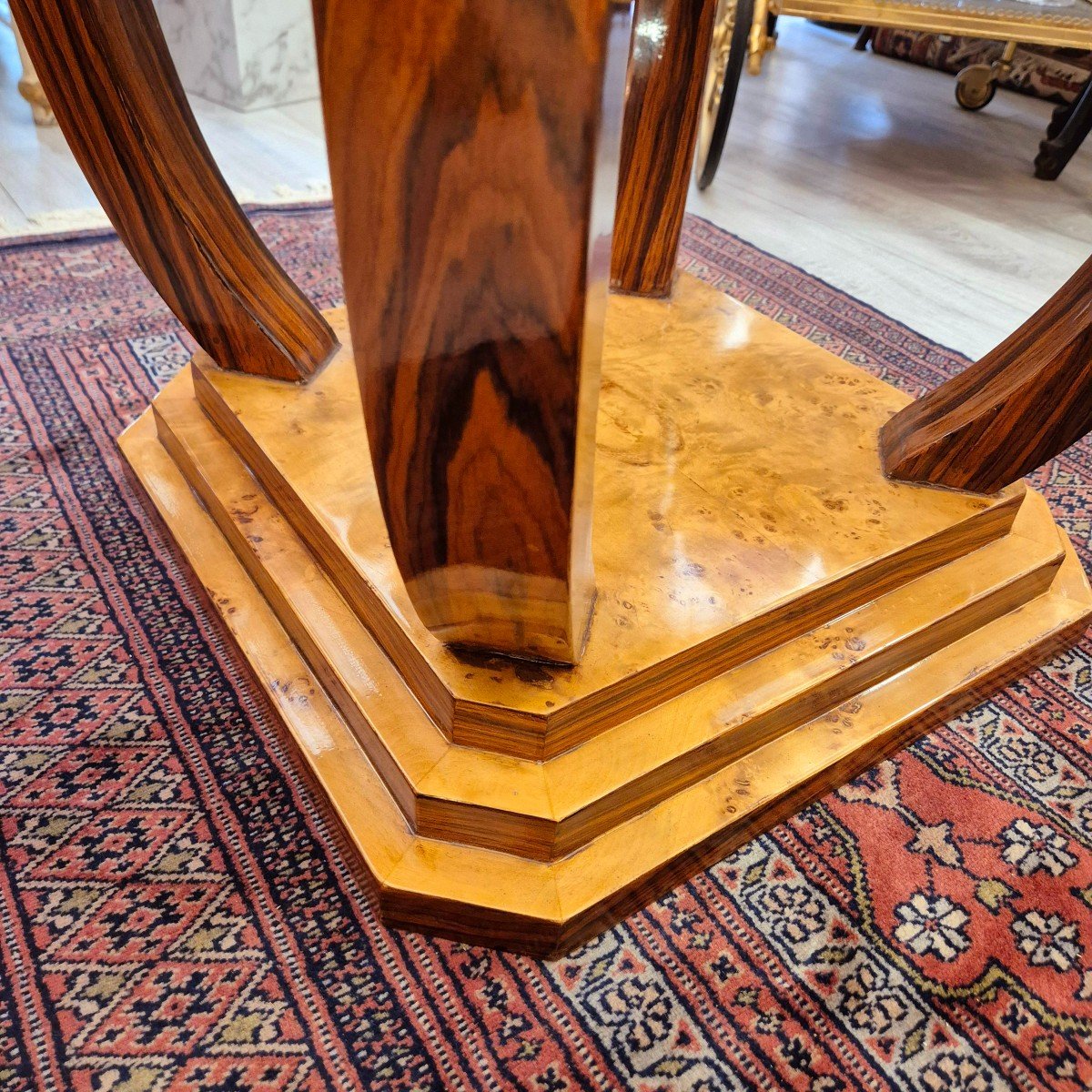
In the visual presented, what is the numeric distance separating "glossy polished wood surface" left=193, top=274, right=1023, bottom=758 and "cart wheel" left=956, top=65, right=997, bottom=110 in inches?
78.8

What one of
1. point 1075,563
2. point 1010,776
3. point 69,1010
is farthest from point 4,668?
point 1075,563

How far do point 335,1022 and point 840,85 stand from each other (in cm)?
288

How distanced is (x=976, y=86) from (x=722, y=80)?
1087 mm

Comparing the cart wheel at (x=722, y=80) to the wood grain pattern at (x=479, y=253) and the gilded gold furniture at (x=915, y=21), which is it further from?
the wood grain pattern at (x=479, y=253)

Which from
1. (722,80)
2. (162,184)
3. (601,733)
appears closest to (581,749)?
(601,733)

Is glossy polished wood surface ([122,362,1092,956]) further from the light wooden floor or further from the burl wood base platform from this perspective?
the light wooden floor

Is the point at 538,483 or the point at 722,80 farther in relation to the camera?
the point at 722,80

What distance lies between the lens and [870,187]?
6.76 feet

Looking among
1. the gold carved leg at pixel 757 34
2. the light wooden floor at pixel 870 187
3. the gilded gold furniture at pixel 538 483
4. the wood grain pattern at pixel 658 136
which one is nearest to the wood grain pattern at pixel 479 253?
the gilded gold furniture at pixel 538 483

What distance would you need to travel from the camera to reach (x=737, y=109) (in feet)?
8.32

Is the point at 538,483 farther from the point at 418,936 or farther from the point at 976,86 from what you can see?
the point at 976,86

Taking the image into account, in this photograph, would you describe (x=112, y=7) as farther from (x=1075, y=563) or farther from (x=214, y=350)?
(x=1075, y=563)

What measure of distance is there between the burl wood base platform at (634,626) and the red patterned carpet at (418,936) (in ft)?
0.12

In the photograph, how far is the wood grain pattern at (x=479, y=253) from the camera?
37cm
